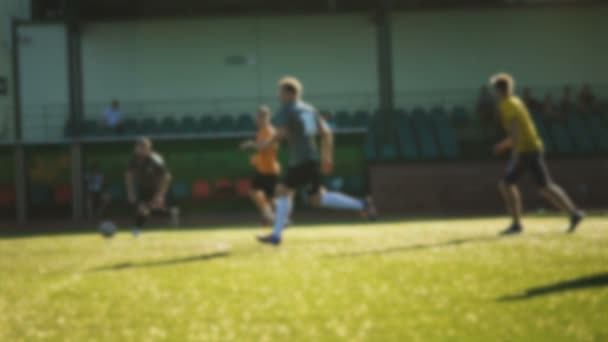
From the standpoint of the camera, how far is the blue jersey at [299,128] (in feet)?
30.1

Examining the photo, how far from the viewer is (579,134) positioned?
23703mm

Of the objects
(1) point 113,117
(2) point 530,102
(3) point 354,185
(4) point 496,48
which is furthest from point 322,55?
(1) point 113,117

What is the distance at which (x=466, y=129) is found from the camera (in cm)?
2484

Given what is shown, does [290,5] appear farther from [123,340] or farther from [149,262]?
[123,340]

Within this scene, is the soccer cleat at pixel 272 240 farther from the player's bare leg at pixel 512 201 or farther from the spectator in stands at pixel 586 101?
the spectator in stands at pixel 586 101

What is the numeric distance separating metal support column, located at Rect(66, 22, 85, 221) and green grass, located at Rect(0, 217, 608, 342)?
13.7 meters

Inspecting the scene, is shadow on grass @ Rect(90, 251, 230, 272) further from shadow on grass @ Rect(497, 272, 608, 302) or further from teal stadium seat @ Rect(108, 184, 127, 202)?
teal stadium seat @ Rect(108, 184, 127, 202)

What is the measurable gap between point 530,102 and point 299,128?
1710 centimetres

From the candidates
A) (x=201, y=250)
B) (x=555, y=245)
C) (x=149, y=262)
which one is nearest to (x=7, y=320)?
(x=149, y=262)

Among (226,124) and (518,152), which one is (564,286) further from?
(226,124)

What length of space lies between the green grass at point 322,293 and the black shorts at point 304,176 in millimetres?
841

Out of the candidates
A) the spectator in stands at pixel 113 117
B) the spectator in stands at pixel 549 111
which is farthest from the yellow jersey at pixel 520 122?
the spectator in stands at pixel 113 117

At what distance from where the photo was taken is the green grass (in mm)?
4070

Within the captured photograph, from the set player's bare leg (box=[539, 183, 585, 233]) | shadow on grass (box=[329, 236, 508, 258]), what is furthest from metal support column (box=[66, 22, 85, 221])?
player's bare leg (box=[539, 183, 585, 233])
